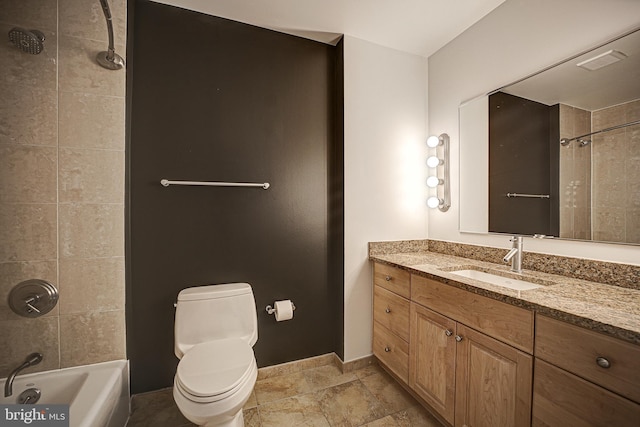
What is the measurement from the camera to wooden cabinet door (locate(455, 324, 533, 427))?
1.03 metres

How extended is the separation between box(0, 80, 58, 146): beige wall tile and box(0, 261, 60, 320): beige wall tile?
61 centimetres

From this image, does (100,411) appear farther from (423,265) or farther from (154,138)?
(423,265)

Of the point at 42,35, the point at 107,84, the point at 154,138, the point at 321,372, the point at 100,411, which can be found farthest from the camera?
the point at 321,372

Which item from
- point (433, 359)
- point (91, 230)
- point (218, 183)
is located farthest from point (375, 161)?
point (91, 230)

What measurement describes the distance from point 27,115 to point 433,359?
2457mm

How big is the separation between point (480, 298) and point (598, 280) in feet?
2.00

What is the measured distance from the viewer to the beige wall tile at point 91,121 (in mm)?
1401

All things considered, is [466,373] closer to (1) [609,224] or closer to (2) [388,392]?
(2) [388,392]

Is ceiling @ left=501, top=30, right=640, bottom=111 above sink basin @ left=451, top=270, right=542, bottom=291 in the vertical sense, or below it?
above

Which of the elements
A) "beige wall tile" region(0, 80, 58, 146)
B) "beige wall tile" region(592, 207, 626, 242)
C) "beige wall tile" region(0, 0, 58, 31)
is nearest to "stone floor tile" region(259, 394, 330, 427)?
"beige wall tile" region(592, 207, 626, 242)

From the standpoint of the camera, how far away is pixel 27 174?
133 centimetres

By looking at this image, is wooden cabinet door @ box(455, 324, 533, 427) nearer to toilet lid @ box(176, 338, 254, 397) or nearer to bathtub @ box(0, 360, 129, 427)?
toilet lid @ box(176, 338, 254, 397)

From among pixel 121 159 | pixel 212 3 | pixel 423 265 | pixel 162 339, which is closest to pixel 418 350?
pixel 423 265

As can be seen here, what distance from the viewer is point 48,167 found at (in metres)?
1.37
